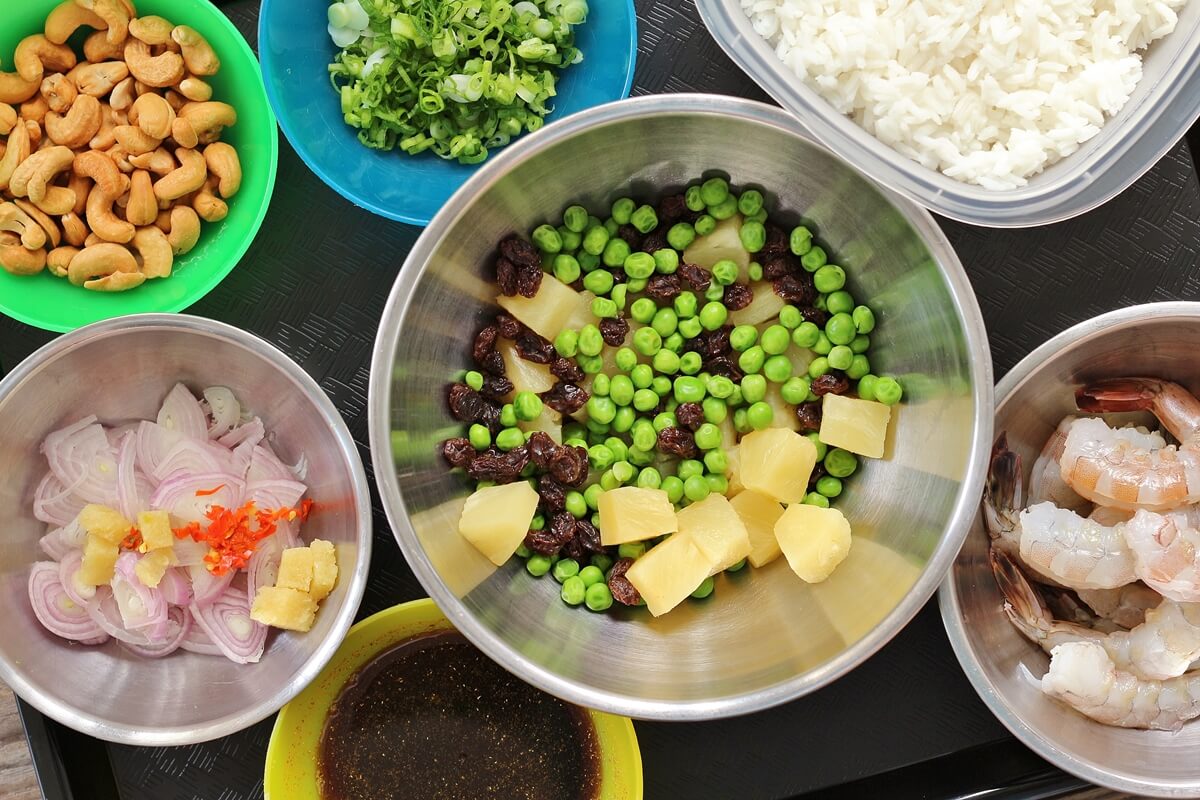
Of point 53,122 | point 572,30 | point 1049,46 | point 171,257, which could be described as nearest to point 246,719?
point 171,257

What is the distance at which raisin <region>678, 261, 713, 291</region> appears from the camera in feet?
6.45

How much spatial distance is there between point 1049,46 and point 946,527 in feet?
3.04

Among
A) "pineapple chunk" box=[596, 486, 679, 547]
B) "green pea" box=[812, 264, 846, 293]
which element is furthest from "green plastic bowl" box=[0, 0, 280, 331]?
"green pea" box=[812, 264, 846, 293]

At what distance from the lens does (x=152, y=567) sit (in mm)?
1877

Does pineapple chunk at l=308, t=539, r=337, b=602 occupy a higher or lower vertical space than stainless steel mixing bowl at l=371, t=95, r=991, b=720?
lower

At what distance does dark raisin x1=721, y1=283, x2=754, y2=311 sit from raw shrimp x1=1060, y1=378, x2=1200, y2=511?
0.72 meters

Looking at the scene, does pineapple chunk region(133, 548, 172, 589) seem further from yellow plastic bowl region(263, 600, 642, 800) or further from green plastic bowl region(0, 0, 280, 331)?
green plastic bowl region(0, 0, 280, 331)

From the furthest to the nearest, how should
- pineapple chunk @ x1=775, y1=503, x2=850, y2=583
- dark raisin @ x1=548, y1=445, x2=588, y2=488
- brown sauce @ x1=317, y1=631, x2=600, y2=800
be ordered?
brown sauce @ x1=317, y1=631, x2=600, y2=800
dark raisin @ x1=548, y1=445, x2=588, y2=488
pineapple chunk @ x1=775, y1=503, x2=850, y2=583

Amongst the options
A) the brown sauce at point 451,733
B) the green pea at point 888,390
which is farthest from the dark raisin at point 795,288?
the brown sauce at point 451,733

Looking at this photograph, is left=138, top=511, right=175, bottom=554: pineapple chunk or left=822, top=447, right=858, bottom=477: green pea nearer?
left=138, top=511, right=175, bottom=554: pineapple chunk

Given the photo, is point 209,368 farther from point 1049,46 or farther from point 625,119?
point 1049,46

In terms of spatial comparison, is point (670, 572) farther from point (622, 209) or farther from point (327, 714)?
point (327, 714)

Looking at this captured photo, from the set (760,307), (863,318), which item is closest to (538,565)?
(760,307)

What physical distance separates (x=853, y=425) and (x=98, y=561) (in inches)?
60.9
